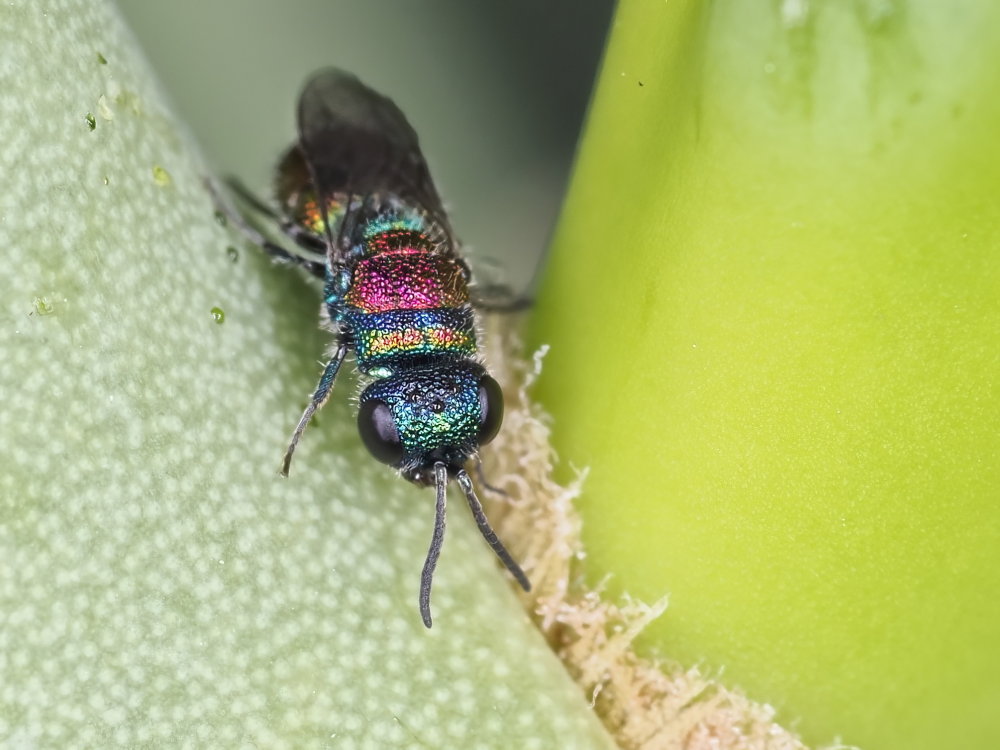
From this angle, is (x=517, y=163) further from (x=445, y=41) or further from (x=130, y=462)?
(x=130, y=462)

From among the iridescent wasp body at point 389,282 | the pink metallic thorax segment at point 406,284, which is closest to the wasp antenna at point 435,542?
the iridescent wasp body at point 389,282

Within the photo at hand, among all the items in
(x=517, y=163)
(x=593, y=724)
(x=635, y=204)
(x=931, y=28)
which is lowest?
(x=593, y=724)

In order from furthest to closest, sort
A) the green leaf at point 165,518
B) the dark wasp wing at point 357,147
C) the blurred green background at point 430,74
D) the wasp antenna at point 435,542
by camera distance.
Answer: the blurred green background at point 430,74 < the dark wasp wing at point 357,147 < the wasp antenna at point 435,542 < the green leaf at point 165,518

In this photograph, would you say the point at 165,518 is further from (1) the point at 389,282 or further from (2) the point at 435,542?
(1) the point at 389,282

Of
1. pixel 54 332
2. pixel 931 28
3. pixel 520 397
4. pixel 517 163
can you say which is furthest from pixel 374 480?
pixel 517 163

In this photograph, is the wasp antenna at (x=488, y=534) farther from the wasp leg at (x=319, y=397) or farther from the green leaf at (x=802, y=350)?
the wasp leg at (x=319, y=397)
